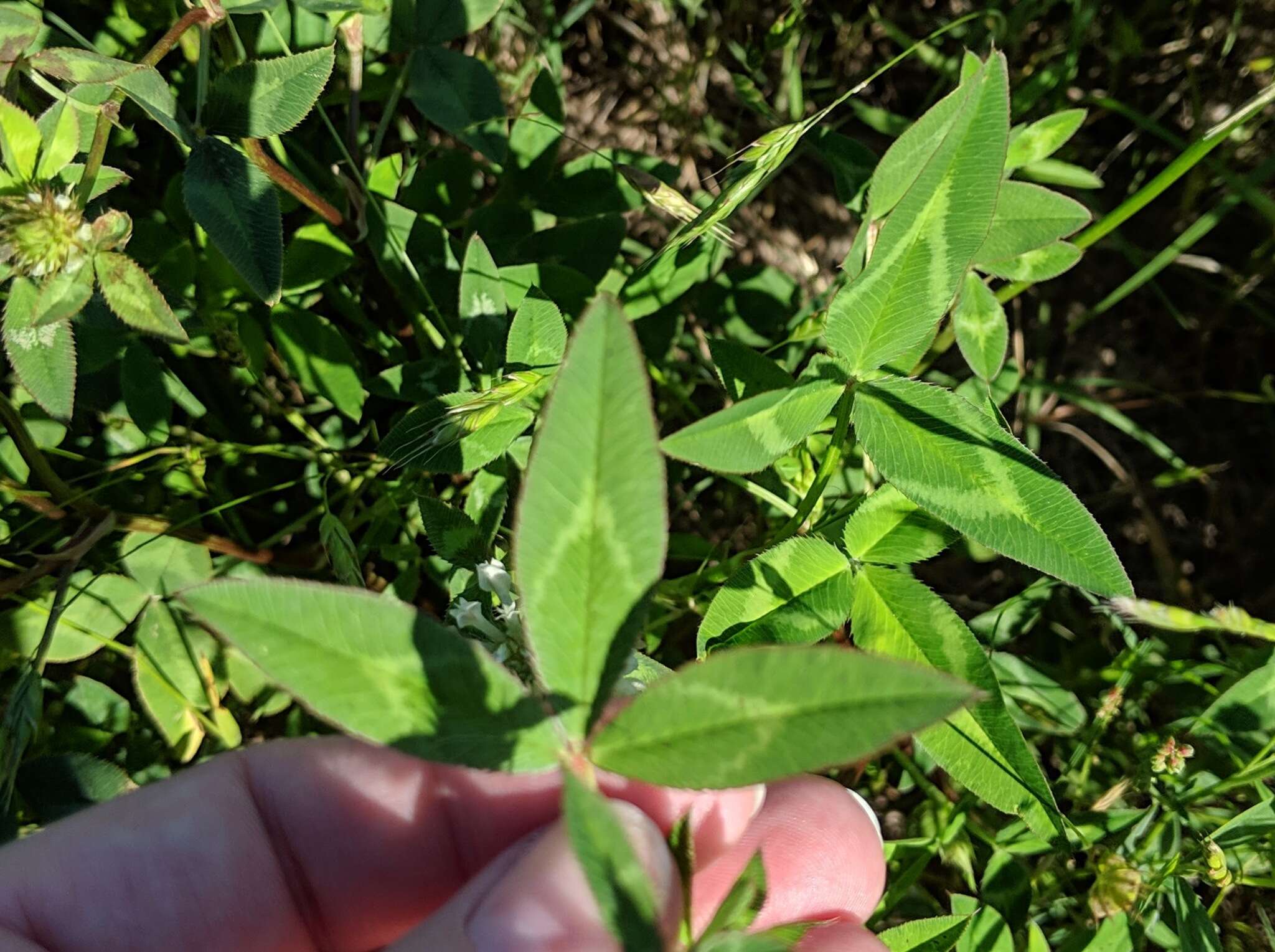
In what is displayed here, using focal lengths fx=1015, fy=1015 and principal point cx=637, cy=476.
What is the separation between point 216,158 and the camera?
174cm

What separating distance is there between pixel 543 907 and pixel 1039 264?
1731mm

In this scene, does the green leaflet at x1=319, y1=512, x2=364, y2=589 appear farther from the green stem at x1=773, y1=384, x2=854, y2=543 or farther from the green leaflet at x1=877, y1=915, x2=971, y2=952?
the green leaflet at x1=877, y1=915, x2=971, y2=952

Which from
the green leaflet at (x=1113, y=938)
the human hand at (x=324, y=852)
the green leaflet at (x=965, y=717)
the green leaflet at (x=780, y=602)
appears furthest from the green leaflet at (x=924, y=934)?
the green leaflet at (x=780, y=602)

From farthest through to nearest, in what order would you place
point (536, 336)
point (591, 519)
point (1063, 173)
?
1. point (1063, 173)
2. point (536, 336)
3. point (591, 519)

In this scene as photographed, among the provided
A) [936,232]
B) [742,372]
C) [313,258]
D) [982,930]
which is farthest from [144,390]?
[982,930]

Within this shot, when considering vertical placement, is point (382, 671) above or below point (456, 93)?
below

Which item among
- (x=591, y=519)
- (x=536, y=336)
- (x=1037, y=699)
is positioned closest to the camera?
(x=591, y=519)

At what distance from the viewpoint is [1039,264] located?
2225 mm

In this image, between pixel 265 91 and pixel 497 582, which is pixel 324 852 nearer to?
pixel 497 582

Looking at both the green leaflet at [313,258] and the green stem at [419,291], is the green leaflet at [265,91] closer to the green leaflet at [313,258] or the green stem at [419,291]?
the green stem at [419,291]

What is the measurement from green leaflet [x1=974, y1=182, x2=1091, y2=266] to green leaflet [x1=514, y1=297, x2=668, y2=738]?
135 cm

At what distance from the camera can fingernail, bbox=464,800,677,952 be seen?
3.84 feet

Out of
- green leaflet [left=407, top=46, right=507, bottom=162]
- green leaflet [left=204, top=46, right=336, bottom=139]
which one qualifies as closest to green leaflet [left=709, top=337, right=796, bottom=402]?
green leaflet [left=407, top=46, right=507, bottom=162]

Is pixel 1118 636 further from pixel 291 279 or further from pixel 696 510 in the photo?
pixel 291 279
